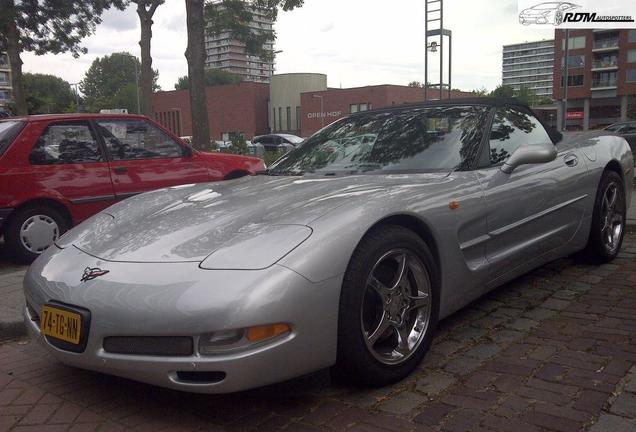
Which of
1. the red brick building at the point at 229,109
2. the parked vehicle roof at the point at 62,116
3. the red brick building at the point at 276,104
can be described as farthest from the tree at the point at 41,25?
the red brick building at the point at 229,109

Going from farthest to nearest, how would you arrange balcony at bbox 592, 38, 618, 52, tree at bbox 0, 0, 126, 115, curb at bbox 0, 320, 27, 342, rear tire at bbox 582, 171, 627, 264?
1. balcony at bbox 592, 38, 618, 52
2. tree at bbox 0, 0, 126, 115
3. rear tire at bbox 582, 171, 627, 264
4. curb at bbox 0, 320, 27, 342

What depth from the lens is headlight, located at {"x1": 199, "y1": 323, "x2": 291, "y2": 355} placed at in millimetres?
2043

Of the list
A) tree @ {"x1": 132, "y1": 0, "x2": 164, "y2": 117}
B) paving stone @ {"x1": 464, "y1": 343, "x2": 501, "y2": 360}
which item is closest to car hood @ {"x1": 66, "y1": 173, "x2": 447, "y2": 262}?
paving stone @ {"x1": 464, "y1": 343, "x2": 501, "y2": 360}

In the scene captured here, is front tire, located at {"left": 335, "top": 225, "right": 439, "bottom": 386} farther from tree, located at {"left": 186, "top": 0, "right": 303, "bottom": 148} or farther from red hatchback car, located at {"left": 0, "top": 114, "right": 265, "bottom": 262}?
tree, located at {"left": 186, "top": 0, "right": 303, "bottom": 148}

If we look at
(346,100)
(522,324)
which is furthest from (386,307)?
(346,100)

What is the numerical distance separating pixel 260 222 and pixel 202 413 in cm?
86

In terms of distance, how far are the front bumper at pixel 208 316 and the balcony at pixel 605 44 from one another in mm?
71059

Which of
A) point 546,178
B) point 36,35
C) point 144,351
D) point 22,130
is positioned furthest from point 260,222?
point 36,35

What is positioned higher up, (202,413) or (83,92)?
(83,92)

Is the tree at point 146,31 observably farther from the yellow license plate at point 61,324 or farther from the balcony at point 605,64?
the balcony at point 605,64

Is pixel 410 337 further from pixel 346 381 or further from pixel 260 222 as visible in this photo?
pixel 260 222

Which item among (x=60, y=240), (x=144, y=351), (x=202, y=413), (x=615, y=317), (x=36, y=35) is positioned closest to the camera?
(x=144, y=351)

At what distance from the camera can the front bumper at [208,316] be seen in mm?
2037

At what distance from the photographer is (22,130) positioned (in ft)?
17.2
